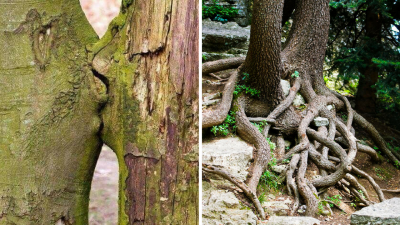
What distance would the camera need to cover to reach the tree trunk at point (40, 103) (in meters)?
1.14

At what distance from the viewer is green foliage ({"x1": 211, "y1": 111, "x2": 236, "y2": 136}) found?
12.3 ft

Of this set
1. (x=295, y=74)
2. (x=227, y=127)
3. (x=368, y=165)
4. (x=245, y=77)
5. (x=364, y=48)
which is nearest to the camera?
(x=227, y=127)

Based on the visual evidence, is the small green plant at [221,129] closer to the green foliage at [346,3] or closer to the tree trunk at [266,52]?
the tree trunk at [266,52]

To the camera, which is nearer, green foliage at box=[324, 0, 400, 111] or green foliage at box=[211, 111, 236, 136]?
green foliage at box=[211, 111, 236, 136]

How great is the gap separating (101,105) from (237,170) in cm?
242

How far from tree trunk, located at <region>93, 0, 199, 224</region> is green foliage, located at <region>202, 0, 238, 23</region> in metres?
5.01

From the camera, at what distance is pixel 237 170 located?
3.47 meters

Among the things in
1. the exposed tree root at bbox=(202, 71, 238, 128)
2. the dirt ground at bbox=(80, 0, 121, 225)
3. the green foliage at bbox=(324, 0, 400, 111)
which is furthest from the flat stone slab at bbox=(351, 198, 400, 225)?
the dirt ground at bbox=(80, 0, 121, 225)

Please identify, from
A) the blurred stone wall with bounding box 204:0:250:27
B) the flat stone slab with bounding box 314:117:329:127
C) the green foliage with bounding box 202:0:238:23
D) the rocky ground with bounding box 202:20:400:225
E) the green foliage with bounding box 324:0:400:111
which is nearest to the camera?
the rocky ground with bounding box 202:20:400:225

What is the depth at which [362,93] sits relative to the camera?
5941 millimetres

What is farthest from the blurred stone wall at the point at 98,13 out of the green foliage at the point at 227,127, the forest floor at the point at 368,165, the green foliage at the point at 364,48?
the green foliage at the point at 364,48

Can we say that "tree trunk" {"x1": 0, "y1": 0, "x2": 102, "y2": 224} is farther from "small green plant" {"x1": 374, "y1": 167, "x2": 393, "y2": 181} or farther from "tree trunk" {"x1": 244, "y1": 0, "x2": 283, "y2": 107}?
"small green plant" {"x1": 374, "y1": 167, "x2": 393, "y2": 181}

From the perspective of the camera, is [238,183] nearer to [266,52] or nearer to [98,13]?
[266,52]

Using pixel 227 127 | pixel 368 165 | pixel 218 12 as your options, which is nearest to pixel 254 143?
pixel 227 127
